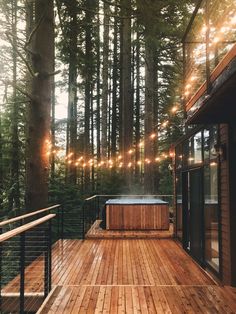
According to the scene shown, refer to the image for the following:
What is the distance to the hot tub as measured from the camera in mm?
10586

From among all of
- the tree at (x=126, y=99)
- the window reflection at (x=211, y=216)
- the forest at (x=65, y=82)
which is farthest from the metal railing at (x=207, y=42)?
the tree at (x=126, y=99)

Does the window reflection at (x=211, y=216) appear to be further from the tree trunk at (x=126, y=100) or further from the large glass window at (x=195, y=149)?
the tree trunk at (x=126, y=100)

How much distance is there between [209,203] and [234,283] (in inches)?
60.2

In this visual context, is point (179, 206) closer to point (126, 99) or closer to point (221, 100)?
point (221, 100)

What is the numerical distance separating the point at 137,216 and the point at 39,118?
198 inches

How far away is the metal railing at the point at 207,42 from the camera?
15.4 feet

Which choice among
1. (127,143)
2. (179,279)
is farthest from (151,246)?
(127,143)

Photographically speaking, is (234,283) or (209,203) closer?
(234,283)

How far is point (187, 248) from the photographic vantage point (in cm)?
802

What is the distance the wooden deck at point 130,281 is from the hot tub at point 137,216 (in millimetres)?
1529

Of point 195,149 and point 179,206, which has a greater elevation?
point 195,149

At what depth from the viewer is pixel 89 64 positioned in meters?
9.10

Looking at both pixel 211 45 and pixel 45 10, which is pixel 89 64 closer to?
pixel 45 10

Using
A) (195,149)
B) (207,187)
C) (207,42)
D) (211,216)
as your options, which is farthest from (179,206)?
(207,42)
